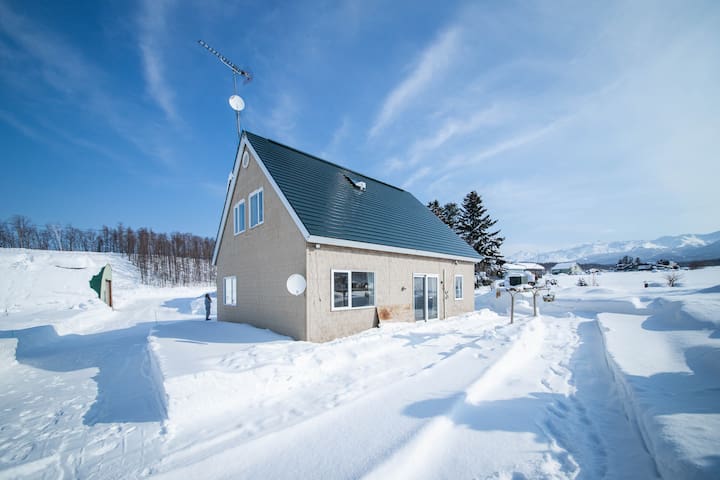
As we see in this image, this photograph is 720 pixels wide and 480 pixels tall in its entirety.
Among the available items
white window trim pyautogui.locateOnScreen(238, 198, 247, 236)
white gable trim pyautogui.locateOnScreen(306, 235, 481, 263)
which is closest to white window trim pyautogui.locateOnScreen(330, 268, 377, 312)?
white gable trim pyautogui.locateOnScreen(306, 235, 481, 263)

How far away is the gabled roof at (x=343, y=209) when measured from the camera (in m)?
9.27

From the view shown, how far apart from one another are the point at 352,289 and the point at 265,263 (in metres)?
3.41

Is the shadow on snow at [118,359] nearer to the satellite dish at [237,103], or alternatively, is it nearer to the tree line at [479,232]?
the satellite dish at [237,103]

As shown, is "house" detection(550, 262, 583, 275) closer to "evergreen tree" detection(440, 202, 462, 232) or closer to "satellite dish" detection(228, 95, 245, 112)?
"evergreen tree" detection(440, 202, 462, 232)

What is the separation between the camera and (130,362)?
7.63 metres

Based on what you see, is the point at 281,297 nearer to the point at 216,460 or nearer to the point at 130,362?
the point at 130,362

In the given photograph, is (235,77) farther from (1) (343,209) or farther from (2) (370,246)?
(2) (370,246)

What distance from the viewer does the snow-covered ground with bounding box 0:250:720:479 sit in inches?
121

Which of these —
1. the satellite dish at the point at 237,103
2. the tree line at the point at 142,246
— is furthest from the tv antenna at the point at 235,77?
the tree line at the point at 142,246

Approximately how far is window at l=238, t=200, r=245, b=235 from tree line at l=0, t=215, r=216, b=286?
1805 inches

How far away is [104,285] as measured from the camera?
25469 millimetres

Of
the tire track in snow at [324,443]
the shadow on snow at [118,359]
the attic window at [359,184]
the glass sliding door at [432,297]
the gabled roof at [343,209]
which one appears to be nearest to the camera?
the tire track in snow at [324,443]

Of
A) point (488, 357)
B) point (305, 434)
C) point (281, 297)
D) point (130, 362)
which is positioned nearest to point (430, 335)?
point (488, 357)

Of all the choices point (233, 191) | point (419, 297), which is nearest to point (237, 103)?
point (233, 191)
